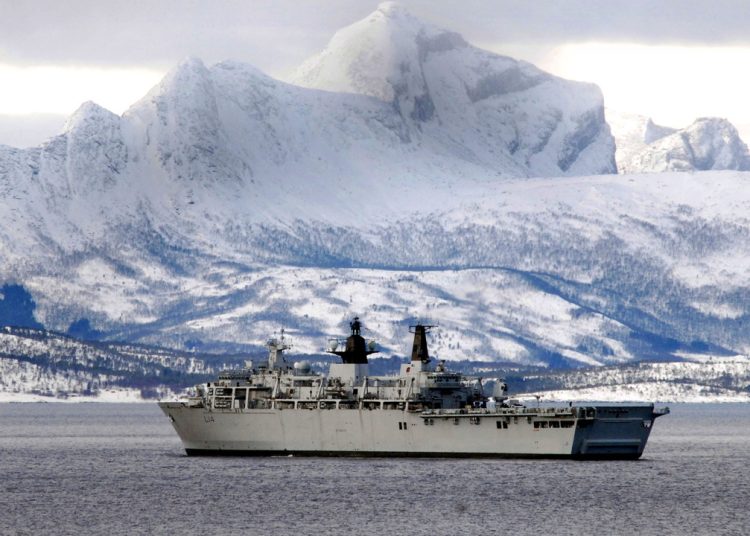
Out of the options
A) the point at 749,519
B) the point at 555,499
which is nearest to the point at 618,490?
the point at 555,499

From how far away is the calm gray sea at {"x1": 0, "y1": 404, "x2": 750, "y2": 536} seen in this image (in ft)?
494

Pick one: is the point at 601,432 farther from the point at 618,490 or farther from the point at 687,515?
the point at 687,515

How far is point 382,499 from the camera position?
167 m

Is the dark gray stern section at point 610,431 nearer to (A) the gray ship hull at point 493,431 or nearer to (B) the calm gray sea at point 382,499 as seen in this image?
(A) the gray ship hull at point 493,431

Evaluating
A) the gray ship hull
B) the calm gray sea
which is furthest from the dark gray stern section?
the calm gray sea

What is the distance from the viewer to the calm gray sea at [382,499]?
494 feet

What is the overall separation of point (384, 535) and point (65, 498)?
39400mm

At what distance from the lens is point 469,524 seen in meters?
151

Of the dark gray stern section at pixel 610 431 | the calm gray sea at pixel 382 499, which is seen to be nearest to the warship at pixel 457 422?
the dark gray stern section at pixel 610 431

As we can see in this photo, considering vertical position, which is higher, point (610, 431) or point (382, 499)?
point (610, 431)

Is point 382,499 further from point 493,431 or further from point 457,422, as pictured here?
point 457,422

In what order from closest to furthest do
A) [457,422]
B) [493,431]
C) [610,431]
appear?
[493,431] < [610,431] < [457,422]

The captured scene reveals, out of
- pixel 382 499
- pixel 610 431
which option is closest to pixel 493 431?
pixel 610 431

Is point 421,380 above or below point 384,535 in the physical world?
above
